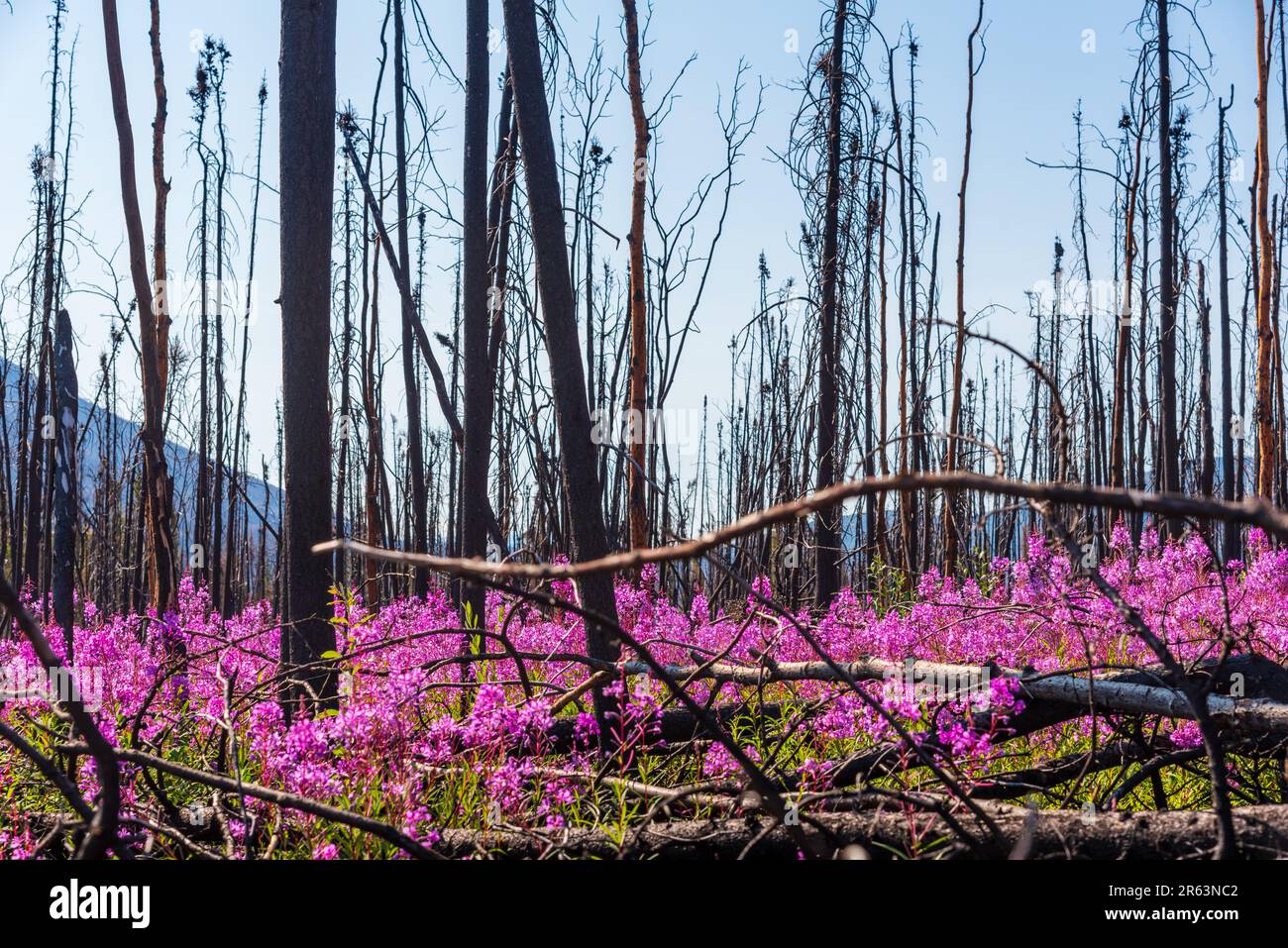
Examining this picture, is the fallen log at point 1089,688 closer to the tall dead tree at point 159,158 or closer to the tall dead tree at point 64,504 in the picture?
the tall dead tree at point 64,504

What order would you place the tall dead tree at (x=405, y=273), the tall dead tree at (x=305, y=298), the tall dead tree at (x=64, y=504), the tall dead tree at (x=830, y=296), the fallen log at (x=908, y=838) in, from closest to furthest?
1. the fallen log at (x=908, y=838)
2. the tall dead tree at (x=64, y=504)
3. the tall dead tree at (x=305, y=298)
4. the tall dead tree at (x=405, y=273)
5. the tall dead tree at (x=830, y=296)

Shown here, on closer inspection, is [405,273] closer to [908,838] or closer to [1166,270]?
[908,838]

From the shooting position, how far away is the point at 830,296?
8.76 m

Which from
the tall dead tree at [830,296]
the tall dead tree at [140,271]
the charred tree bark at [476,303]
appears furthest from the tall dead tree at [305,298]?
the tall dead tree at [830,296]

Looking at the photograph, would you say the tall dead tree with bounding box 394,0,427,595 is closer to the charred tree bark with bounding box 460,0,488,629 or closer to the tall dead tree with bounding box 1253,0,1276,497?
the charred tree bark with bounding box 460,0,488,629

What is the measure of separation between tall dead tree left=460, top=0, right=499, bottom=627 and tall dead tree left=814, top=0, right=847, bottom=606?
3.91 meters

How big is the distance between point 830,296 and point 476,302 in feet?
14.7

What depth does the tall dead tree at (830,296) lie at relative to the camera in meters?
8.48

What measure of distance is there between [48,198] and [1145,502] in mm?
13386

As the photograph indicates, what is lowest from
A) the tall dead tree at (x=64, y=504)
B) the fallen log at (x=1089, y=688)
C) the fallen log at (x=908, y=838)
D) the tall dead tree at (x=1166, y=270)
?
the fallen log at (x=908, y=838)

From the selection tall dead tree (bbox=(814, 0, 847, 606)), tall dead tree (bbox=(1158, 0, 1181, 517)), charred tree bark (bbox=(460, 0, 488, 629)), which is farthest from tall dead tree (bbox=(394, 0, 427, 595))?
tall dead tree (bbox=(1158, 0, 1181, 517))

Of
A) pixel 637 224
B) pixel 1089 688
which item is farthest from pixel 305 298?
→ pixel 637 224

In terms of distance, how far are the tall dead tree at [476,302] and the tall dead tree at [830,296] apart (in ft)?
12.8
